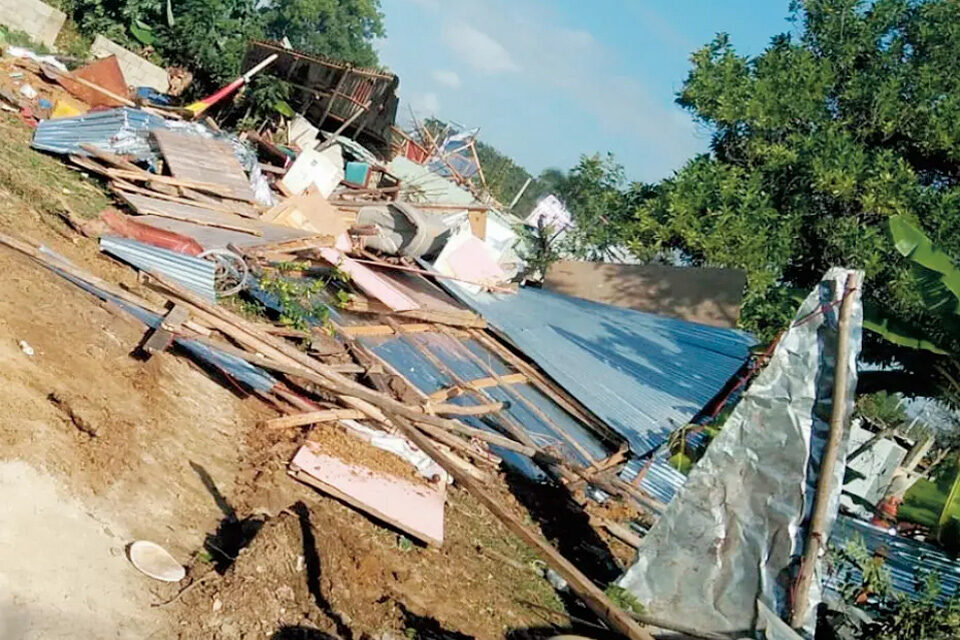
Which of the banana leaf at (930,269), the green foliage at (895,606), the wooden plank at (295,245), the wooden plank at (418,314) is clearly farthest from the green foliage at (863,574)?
the wooden plank at (295,245)

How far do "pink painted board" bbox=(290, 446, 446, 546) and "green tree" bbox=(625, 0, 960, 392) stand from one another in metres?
7.40

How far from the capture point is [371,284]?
10570mm

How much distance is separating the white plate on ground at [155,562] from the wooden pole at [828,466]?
3565 mm

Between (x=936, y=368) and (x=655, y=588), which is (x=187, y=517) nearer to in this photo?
(x=655, y=588)

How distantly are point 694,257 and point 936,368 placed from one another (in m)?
6.82

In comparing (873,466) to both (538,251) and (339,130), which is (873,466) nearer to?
(538,251)

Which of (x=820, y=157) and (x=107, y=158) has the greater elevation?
(x=820, y=157)

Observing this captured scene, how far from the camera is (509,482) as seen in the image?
8648 mm

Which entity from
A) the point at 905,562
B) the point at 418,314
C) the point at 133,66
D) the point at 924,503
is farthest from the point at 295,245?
the point at 133,66

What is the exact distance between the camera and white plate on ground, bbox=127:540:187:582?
495 cm

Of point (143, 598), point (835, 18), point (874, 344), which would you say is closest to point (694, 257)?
point (835, 18)

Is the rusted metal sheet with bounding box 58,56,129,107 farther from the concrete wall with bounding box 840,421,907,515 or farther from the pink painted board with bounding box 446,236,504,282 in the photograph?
the concrete wall with bounding box 840,421,907,515

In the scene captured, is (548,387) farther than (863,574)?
Yes

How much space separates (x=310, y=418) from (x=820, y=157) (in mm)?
9950
